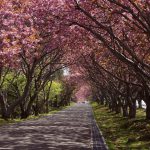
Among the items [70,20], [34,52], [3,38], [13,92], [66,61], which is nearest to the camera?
[70,20]

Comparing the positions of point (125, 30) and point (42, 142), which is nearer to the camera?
point (42, 142)

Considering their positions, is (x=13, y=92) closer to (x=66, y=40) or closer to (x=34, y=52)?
(x=34, y=52)

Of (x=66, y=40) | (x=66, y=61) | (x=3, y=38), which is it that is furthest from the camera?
(x=66, y=61)

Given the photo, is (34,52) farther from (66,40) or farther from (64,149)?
(64,149)

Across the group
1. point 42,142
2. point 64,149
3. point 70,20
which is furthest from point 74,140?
point 70,20

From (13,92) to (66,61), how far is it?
11.6 meters

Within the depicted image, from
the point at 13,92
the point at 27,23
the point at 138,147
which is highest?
the point at 27,23

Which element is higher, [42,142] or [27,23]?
[27,23]

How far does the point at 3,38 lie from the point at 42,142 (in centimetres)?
694

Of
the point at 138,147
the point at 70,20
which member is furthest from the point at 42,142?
the point at 70,20

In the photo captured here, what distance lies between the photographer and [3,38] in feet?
75.7

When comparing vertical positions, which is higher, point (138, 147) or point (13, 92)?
point (13, 92)

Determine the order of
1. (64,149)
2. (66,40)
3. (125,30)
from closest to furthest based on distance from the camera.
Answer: (64,149) < (125,30) < (66,40)

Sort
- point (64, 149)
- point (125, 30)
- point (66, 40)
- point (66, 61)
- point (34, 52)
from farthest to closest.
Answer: point (66, 61)
point (34, 52)
point (66, 40)
point (125, 30)
point (64, 149)
